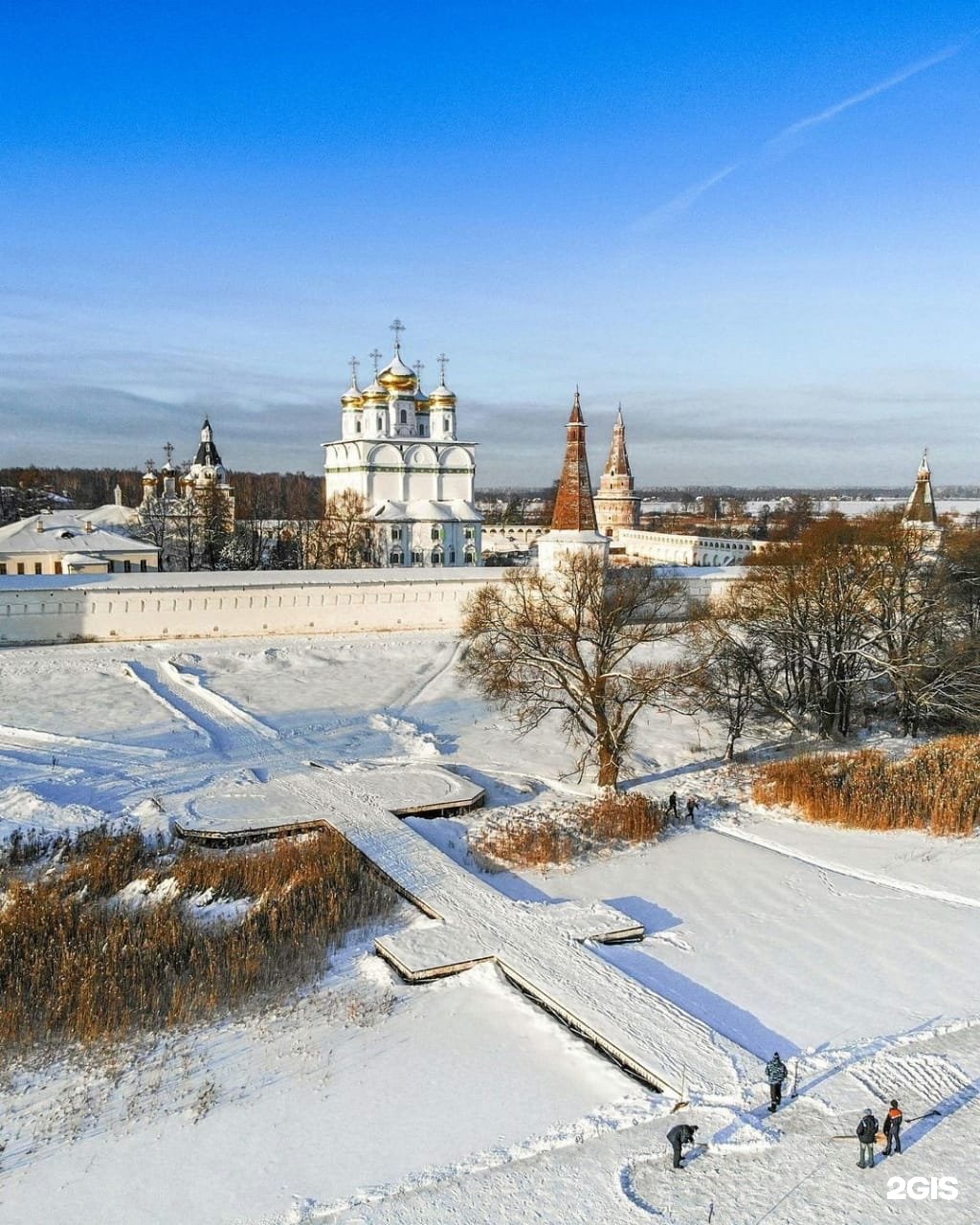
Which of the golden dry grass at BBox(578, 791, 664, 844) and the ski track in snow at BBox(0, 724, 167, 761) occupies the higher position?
the ski track in snow at BBox(0, 724, 167, 761)

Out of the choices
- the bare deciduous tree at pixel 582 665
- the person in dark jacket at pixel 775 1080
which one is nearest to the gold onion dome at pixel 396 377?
the bare deciduous tree at pixel 582 665

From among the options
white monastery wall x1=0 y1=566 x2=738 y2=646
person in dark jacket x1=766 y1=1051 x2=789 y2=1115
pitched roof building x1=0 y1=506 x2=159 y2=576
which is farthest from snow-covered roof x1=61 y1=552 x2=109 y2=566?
person in dark jacket x1=766 y1=1051 x2=789 y2=1115

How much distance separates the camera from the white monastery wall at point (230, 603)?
16547 mm

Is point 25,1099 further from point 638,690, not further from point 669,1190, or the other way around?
point 638,690

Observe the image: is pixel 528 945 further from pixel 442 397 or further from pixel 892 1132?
pixel 442 397

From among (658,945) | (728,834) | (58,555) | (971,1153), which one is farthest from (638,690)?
(58,555)

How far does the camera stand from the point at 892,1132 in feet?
14.9

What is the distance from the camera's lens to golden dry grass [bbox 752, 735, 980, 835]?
9.15 meters

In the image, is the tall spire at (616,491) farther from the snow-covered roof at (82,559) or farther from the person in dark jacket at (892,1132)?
the person in dark jacket at (892,1132)

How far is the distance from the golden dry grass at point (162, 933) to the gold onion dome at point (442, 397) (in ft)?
69.6

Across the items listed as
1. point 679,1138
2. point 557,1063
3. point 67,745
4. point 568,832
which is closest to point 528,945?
point 557,1063

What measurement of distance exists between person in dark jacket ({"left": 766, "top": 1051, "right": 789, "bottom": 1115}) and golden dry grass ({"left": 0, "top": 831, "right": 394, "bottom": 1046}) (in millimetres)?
2892

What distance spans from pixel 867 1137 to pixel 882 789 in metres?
5.88

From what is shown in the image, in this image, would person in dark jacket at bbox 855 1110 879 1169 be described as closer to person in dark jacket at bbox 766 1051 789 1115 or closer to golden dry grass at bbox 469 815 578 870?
person in dark jacket at bbox 766 1051 789 1115
